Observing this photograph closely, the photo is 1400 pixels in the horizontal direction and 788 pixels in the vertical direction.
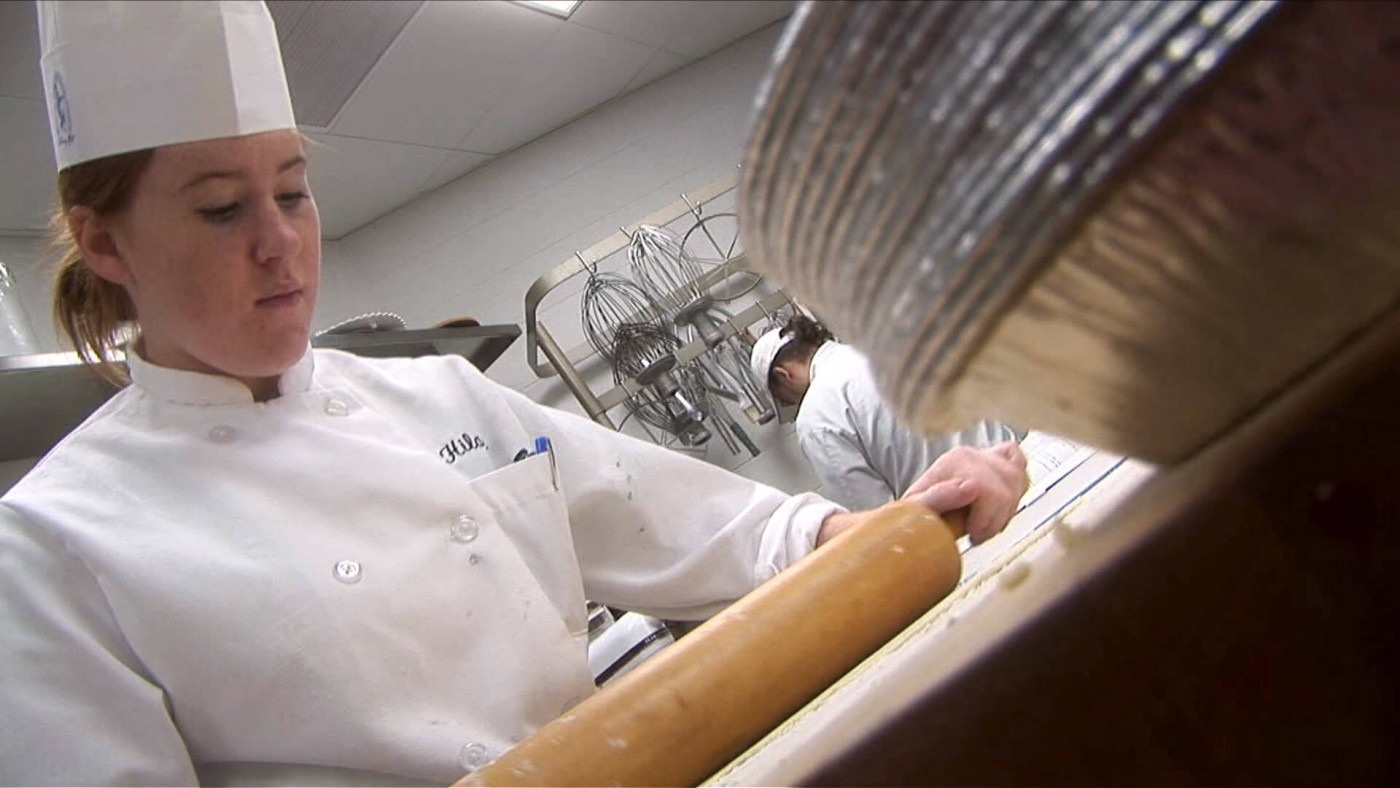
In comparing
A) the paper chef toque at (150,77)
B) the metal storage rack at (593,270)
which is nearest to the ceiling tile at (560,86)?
the metal storage rack at (593,270)

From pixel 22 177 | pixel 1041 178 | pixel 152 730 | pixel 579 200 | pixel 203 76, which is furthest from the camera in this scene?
pixel 579 200

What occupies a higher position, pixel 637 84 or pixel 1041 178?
pixel 637 84

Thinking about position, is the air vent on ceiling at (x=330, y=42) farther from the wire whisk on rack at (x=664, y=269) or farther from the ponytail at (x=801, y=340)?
the ponytail at (x=801, y=340)

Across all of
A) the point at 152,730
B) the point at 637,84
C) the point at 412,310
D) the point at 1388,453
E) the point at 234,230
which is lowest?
the point at 1388,453

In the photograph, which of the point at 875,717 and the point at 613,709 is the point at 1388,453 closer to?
the point at 875,717

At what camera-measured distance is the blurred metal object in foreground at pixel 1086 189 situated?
11 centimetres

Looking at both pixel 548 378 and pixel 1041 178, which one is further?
pixel 548 378

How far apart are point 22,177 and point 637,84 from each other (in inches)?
63.6

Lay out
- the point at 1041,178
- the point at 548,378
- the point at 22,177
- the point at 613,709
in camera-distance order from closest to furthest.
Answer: the point at 1041,178 → the point at 613,709 → the point at 22,177 → the point at 548,378

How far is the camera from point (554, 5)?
1.81 metres

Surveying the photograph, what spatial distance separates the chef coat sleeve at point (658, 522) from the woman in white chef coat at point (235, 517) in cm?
3

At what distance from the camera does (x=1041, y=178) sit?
113 millimetres

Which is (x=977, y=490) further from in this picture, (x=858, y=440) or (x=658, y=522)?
(x=858, y=440)

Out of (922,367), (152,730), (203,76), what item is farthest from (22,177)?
(922,367)
